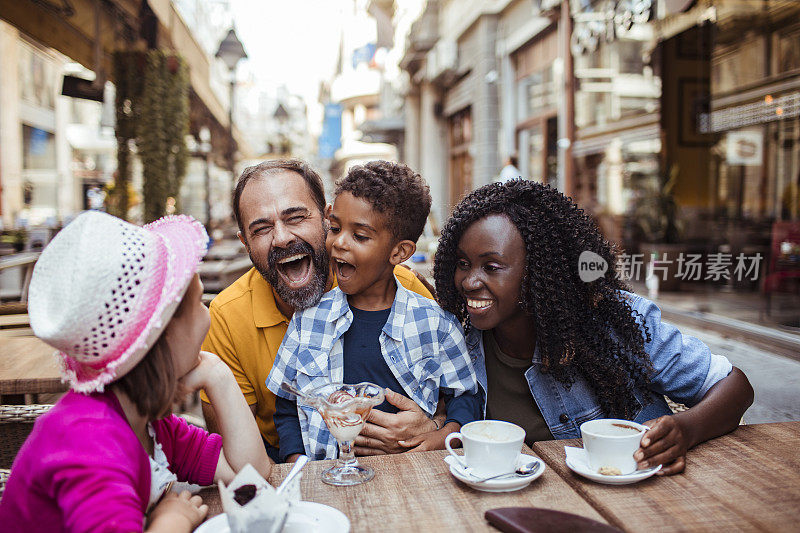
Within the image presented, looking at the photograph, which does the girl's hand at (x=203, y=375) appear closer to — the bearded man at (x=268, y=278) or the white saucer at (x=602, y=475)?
the bearded man at (x=268, y=278)

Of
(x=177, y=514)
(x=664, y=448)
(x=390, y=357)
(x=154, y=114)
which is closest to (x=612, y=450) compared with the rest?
(x=664, y=448)

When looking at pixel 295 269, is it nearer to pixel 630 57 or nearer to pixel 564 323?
pixel 564 323

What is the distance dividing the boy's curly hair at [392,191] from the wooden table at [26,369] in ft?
4.63

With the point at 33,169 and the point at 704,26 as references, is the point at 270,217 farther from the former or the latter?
the point at 33,169

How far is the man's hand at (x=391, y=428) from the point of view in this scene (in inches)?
83.0

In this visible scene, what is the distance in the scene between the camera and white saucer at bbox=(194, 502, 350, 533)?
1398mm

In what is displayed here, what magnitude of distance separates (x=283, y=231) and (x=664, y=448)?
1709 mm

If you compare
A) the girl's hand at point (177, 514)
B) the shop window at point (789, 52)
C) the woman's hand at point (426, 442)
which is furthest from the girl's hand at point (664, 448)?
the shop window at point (789, 52)

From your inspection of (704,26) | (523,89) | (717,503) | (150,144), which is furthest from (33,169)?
(717,503)

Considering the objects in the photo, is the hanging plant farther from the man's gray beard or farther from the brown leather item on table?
the brown leather item on table

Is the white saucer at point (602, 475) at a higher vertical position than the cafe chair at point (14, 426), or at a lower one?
higher

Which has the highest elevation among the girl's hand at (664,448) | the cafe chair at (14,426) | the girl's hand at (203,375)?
the girl's hand at (203,375)

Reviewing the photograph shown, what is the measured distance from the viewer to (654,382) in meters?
2.19

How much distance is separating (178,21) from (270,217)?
535cm
